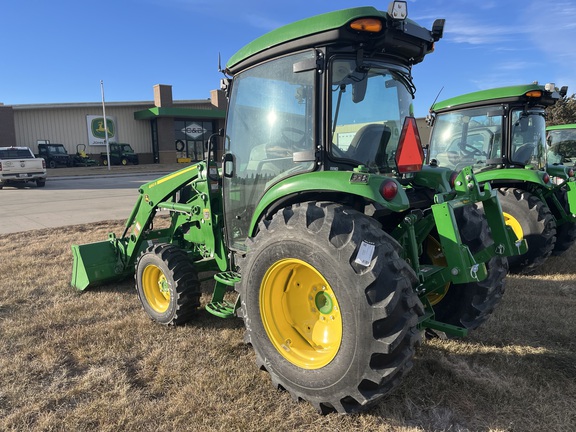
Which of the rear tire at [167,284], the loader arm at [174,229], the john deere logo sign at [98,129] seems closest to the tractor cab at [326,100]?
the loader arm at [174,229]

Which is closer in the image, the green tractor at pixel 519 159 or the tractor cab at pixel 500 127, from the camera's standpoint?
the green tractor at pixel 519 159

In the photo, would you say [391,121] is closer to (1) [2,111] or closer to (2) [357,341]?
(2) [357,341]

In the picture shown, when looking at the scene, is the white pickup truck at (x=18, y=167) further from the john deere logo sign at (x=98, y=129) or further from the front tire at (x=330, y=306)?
the front tire at (x=330, y=306)

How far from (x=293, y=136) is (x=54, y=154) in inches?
1319

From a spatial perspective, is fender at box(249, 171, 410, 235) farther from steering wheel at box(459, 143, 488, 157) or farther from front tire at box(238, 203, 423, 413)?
steering wheel at box(459, 143, 488, 157)

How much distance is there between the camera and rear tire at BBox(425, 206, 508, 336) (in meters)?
3.18

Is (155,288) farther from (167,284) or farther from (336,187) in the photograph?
(336,187)

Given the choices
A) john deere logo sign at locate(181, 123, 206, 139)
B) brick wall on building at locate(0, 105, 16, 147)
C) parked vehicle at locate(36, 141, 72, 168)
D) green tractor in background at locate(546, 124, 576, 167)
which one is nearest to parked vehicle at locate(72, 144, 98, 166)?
parked vehicle at locate(36, 141, 72, 168)

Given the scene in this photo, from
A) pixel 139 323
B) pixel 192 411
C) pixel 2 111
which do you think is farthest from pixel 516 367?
pixel 2 111

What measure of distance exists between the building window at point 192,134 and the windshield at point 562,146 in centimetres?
3008

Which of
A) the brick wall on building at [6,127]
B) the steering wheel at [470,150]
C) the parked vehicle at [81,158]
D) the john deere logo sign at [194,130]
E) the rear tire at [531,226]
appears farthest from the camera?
the john deere logo sign at [194,130]

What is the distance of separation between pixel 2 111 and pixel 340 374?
3549cm

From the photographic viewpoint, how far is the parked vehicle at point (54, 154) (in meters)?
31.2

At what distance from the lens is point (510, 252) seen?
3.12 m
